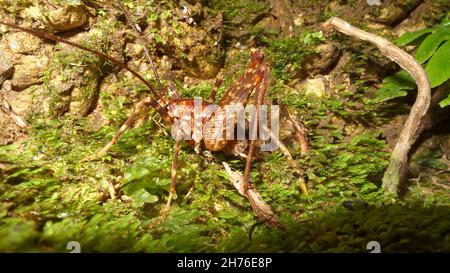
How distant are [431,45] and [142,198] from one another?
3162mm

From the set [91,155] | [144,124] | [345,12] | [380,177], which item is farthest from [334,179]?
[345,12]

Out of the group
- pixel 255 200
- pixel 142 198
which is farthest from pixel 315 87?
pixel 142 198

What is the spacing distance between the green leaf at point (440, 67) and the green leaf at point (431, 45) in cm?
6

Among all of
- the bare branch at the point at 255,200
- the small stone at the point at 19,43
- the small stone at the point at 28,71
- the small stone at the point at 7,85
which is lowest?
the bare branch at the point at 255,200

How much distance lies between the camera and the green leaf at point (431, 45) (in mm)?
3424

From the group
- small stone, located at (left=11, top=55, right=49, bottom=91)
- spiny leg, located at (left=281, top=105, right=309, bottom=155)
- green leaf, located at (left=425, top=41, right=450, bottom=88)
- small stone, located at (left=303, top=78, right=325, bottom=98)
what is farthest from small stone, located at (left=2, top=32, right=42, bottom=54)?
green leaf, located at (left=425, top=41, right=450, bottom=88)

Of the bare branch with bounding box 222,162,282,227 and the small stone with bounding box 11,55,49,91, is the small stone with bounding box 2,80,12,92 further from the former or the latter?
the bare branch with bounding box 222,162,282,227

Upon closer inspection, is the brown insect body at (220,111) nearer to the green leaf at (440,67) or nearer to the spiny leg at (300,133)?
the spiny leg at (300,133)

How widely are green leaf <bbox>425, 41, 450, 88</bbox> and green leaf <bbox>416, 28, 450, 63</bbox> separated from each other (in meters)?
0.06

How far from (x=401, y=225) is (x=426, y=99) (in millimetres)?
1524

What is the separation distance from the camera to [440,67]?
325 cm

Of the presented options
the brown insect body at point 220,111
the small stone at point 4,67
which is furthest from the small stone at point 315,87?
the small stone at point 4,67

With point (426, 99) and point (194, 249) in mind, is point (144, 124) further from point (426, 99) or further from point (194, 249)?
point (426, 99)

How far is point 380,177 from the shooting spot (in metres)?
3.50
